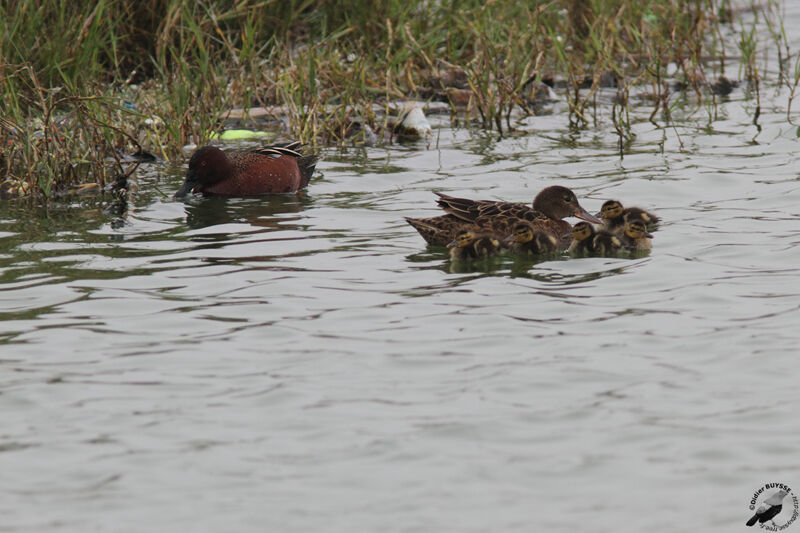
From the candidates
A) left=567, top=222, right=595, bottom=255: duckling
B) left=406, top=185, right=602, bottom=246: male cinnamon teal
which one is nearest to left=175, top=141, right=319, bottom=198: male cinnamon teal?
left=406, top=185, right=602, bottom=246: male cinnamon teal

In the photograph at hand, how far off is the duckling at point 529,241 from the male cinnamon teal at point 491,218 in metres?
0.09

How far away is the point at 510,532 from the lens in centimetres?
412

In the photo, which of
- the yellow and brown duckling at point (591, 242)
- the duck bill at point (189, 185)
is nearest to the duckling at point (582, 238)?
the yellow and brown duckling at point (591, 242)

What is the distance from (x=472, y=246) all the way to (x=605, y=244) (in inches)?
36.9

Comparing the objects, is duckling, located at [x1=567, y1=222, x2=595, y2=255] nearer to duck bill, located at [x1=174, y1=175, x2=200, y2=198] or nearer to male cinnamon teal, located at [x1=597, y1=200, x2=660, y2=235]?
male cinnamon teal, located at [x1=597, y1=200, x2=660, y2=235]

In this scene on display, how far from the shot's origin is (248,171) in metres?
10.6

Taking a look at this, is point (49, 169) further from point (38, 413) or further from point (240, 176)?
point (38, 413)

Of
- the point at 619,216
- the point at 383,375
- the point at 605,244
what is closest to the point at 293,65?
the point at 619,216

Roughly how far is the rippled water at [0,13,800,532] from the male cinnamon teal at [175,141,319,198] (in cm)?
90

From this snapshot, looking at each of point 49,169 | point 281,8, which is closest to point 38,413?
point 49,169

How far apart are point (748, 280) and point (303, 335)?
2.76 m

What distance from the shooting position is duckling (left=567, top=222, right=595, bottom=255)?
26.5 feet

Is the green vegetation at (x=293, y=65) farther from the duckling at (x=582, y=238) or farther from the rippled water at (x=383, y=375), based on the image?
the duckling at (x=582, y=238)

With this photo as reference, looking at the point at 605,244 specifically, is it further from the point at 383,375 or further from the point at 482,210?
the point at 383,375
